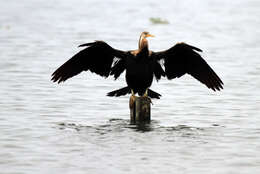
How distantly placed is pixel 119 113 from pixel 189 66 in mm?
1633

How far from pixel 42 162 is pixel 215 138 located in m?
2.69

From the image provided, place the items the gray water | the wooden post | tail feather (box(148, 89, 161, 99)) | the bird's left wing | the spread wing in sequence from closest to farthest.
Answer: the gray water → the wooden post → the spread wing → the bird's left wing → tail feather (box(148, 89, 161, 99))

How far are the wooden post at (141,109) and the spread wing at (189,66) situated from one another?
27.2 inches

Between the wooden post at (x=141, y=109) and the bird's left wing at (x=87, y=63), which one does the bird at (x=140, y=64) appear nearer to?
the bird's left wing at (x=87, y=63)

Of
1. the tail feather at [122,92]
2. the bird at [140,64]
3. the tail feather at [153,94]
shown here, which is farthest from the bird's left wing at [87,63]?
the tail feather at [153,94]

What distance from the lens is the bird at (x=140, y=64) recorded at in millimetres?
10117

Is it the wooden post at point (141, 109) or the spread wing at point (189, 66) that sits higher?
the spread wing at point (189, 66)

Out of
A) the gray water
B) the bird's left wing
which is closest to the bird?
the bird's left wing

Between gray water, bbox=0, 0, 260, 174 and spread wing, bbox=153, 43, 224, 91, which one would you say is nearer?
gray water, bbox=0, 0, 260, 174

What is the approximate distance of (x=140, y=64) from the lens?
396 inches

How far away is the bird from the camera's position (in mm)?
10117

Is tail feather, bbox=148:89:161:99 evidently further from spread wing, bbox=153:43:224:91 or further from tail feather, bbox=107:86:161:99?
spread wing, bbox=153:43:224:91

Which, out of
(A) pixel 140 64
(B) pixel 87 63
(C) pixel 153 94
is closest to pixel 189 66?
(C) pixel 153 94

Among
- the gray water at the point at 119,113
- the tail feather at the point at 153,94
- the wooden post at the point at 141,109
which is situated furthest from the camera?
the tail feather at the point at 153,94
